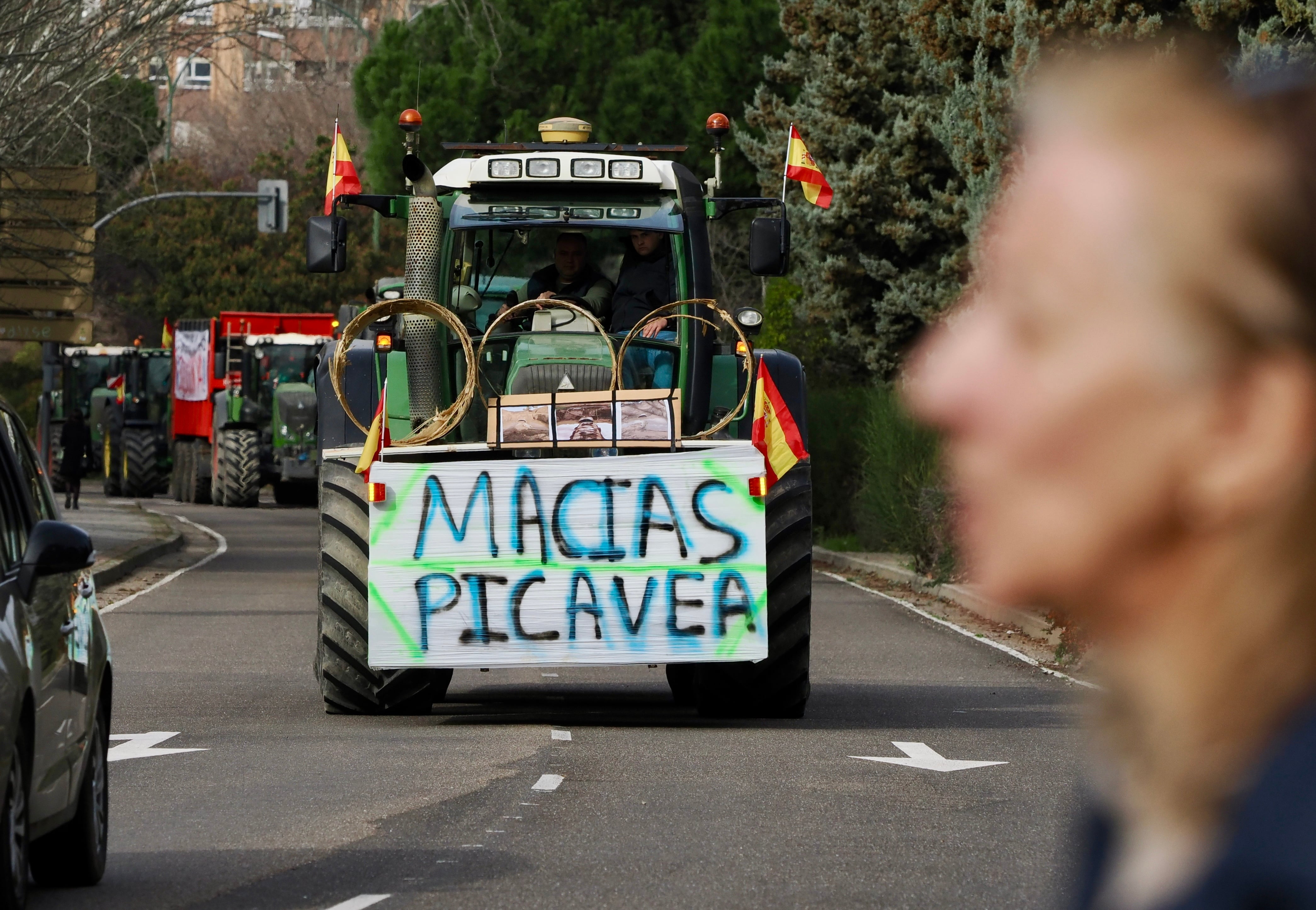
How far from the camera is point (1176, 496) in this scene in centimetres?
118

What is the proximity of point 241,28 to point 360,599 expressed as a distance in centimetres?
1439

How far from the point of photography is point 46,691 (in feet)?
22.0

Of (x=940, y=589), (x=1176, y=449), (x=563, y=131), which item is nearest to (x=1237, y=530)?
(x=1176, y=449)

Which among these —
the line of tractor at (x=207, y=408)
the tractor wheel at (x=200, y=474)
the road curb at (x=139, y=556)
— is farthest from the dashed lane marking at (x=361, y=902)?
the tractor wheel at (x=200, y=474)

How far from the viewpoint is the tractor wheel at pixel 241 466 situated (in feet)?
137

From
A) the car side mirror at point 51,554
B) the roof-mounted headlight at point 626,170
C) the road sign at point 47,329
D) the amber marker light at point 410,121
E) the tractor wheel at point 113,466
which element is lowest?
the tractor wheel at point 113,466

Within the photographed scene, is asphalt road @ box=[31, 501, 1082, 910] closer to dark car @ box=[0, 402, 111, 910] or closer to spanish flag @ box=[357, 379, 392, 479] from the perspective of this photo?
dark car @ box=[0, 402, 111, 910]

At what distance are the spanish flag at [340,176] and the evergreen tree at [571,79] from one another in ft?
77.9

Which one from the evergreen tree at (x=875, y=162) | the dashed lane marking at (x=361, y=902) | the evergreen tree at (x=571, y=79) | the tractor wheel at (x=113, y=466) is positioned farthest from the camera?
the tractor wheel at (x=113, y=466)

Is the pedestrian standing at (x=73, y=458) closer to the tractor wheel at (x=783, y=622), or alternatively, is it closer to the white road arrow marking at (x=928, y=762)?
the tractor wheel at (x=783, y=622)

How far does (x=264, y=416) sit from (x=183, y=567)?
14623mm

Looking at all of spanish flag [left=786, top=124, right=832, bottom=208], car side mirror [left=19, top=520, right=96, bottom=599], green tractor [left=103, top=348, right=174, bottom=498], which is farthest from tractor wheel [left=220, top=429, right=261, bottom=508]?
car side mirror [left=19, top=520, right=96, bottom=599]

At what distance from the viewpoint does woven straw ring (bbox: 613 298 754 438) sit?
12391 mm

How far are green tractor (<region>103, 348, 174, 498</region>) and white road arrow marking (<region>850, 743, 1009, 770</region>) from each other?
39.1 meters
